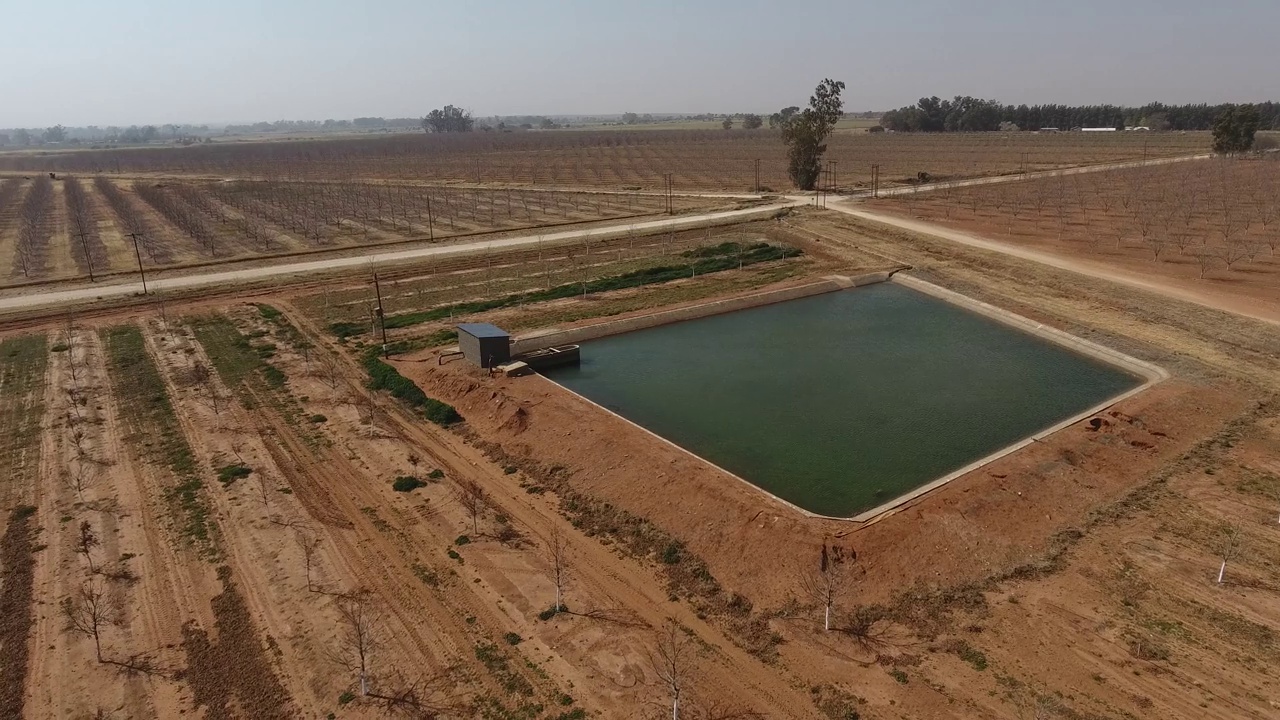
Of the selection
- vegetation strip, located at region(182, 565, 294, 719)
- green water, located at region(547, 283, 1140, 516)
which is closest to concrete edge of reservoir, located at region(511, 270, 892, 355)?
green water, located at region(547, 283, 1140, 516)

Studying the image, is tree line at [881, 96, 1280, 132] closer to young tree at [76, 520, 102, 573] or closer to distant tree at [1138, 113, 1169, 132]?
distant tree at [1138, 113, 1169, 132]

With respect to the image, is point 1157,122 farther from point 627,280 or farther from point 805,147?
point 627,280

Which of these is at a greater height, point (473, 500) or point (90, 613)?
point (473, 500)

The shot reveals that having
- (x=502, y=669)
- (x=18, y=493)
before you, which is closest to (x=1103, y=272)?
(x=502, y=669)

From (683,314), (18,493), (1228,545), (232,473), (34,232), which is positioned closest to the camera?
(1228,545)

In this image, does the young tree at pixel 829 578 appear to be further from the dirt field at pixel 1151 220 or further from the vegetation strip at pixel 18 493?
the dirt field at pixel 1151 220
